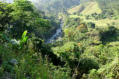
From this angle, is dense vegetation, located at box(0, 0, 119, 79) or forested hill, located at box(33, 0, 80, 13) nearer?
dense vegetation, located at box(0, 0, 119, 79)

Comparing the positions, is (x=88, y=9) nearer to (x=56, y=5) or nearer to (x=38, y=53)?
(x=56, y=5)

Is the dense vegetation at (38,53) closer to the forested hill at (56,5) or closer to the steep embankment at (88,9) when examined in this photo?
the steep embankment at (88,9)

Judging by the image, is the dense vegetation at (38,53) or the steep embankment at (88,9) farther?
the steep embankment at (88,9)

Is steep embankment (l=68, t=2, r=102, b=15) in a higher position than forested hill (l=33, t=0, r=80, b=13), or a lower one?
lower

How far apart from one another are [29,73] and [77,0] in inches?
5062

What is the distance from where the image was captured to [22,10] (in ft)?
36.1

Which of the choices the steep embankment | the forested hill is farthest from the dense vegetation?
the forested hill

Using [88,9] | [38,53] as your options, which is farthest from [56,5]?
[38,53]

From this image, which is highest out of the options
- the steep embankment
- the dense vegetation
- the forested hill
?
the forested hill

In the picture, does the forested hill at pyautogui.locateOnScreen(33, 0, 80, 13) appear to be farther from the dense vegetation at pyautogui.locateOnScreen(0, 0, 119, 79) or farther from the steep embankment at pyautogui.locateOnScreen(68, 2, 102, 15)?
the dense vegetation at pyautogui.locateOnScreen(0, 0, 119, 79)

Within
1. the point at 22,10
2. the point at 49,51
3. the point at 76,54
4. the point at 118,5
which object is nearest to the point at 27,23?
the point at 22,10

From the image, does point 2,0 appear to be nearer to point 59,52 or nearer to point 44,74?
point 59,52

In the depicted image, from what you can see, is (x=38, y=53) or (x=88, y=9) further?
(x=88, y=9)

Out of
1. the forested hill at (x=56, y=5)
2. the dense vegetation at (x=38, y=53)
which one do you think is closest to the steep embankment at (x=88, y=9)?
the forested hill at (x=56, y=5)
